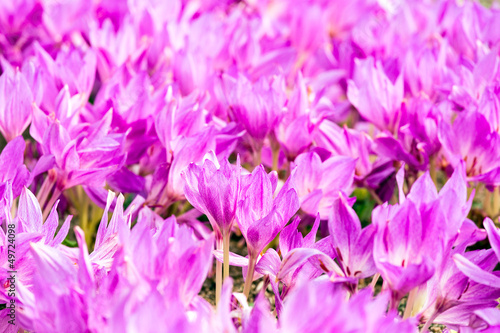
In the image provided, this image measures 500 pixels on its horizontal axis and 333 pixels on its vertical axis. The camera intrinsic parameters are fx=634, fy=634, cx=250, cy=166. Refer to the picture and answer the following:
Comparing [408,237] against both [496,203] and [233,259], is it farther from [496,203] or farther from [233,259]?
[496,203]

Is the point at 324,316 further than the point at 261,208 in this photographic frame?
No

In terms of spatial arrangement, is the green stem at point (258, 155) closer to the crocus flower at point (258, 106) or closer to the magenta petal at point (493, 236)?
the crocus flower at point (258, 106)

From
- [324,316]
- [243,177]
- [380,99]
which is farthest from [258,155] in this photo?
[324,316]

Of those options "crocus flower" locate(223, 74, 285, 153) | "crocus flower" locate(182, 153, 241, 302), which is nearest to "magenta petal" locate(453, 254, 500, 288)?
"crocus flower" locate(182, 153, 241, 302)

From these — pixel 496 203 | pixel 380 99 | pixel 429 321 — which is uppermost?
pixel 380 99

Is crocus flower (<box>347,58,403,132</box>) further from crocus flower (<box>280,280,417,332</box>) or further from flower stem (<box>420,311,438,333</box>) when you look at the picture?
crocus flower (<box>280,280,417,332</box>)

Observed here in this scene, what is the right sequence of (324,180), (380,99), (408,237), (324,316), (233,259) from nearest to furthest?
(324,316), (408,237), (233,259), (324,180), (380,99)

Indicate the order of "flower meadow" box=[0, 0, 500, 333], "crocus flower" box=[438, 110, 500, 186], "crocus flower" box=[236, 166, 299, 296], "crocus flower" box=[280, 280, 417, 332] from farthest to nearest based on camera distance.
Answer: "crocus flower" box=[438, 110, 500, 186] → "crocus flower" box=[236, 166, 299, 296] → "flower meadow" box=[0, 0, 500, 333] → "crocus flower" box=[280, 280, 417, 332]

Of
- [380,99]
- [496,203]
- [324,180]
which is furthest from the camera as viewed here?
[496,203]

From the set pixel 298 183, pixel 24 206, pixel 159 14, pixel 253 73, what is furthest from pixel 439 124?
pixel 159 14
